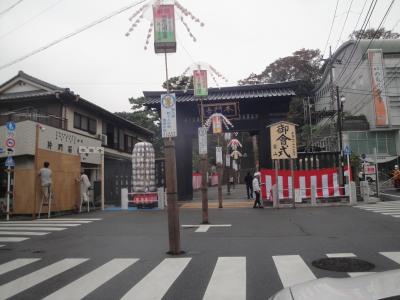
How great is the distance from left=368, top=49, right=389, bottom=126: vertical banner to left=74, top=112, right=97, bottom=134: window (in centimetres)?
2680

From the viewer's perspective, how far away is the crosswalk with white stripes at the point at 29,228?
34.6 feet

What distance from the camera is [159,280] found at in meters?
5.72

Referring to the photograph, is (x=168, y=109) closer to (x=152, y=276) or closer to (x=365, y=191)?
(x=152, y=276)

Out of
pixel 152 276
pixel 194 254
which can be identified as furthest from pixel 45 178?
pixel 152 276

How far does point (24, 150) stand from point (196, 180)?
31.6m

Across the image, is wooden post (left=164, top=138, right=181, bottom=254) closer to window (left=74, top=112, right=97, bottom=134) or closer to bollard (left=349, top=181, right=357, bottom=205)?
bollard (left=349, top=181, right=357, bottom=205)

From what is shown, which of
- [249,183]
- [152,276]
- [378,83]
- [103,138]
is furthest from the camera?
[378,83]

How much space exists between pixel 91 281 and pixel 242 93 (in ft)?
56.6

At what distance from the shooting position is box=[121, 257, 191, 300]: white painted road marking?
16.4ft

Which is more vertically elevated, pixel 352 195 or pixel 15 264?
pixel 352 195

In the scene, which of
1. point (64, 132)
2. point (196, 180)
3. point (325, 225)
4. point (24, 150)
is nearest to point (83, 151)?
point (64, 132)

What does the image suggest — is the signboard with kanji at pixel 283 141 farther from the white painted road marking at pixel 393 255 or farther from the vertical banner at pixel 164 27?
the vertical banner at pixel 164 27

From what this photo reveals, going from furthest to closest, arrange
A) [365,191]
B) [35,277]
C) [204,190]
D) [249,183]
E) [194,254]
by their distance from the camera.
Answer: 1. [249,183]
2. [365,191]
3. [204,190]
4. [194,254]
5. [35,277]

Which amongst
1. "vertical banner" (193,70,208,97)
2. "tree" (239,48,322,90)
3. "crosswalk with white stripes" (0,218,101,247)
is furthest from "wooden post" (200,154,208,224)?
"tree" (239,48,322,90)
